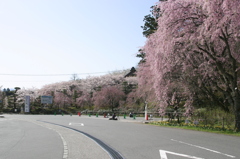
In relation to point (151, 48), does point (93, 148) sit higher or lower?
lower

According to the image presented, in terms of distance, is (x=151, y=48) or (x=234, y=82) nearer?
(x=234, y=82)

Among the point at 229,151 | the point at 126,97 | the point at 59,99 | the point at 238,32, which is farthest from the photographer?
the point at 59,99

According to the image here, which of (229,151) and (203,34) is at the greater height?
(203,34)

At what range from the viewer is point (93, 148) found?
30.9ft

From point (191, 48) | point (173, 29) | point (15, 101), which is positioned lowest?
point (15, 101)

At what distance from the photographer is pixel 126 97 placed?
2388 inches

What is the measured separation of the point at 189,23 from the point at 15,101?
6368cm

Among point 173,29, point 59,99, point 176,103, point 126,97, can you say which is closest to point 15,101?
point 59,99

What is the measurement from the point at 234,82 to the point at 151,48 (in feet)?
27.2

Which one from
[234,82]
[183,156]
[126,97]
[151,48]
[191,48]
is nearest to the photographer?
[183,156]

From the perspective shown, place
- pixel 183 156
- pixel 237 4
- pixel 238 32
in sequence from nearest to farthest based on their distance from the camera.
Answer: pixel 183 156, pixel 237 4, pixel 238 32

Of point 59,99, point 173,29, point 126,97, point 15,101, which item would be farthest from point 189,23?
point 15,101

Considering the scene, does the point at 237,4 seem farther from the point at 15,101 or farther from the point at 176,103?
the point at 15,101

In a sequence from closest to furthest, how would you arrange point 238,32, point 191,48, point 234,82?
1. point 238,32
2. point 234,82
3. point 191,48
